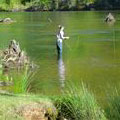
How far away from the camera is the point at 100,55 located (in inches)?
1438

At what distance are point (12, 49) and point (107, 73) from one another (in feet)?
19.8

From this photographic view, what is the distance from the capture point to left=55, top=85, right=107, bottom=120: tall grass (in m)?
10.9

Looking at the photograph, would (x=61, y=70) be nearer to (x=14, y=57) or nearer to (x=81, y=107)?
(x=14, y=57)

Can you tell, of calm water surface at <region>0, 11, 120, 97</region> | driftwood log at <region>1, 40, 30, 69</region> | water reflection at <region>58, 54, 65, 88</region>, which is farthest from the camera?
driftwood log at <region>1, 40, 30, 69</region>

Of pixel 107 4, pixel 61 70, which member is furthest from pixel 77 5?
pixel 61 70

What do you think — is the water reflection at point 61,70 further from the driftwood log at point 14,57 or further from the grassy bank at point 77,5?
the grassy bank at point 77,5

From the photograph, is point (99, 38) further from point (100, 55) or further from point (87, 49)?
point (100, 55)

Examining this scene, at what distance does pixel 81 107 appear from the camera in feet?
36.5

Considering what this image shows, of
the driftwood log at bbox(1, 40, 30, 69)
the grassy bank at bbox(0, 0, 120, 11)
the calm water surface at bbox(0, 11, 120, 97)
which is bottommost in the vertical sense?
the grassy bank at bbox(0, 0, 120, 11)

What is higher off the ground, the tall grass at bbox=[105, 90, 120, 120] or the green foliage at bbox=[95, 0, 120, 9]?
the tall grass at bbox=[105, 90, 120, 120]

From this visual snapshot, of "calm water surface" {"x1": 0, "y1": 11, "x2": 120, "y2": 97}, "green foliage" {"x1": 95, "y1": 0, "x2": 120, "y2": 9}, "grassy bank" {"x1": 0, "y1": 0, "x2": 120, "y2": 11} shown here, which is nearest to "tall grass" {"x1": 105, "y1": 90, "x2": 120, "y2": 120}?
"calm water surface" {"x1": 0, "y1": 11, "x2": 120, "y2": 97}

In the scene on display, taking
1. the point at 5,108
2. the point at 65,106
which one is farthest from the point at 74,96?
the point at 5,108

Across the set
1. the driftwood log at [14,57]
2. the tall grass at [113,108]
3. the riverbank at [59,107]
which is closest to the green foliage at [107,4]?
the driftwood log at [14,57]

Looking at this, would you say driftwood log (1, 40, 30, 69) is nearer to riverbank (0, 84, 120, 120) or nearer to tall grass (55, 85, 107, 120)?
riverbank (0, 84, 120, 120)
